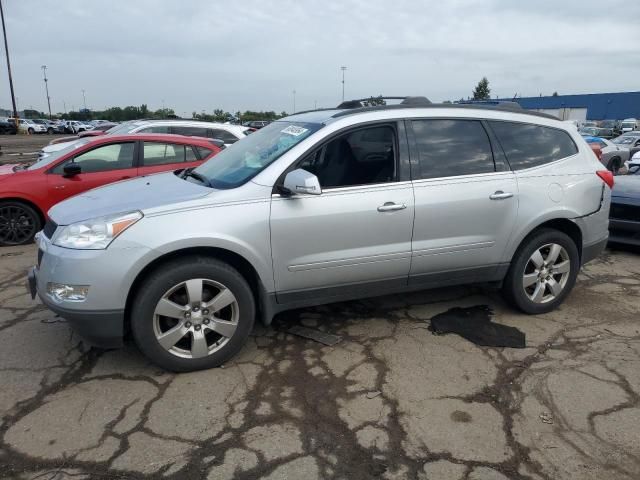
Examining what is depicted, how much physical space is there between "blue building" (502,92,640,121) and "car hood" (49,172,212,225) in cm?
6627

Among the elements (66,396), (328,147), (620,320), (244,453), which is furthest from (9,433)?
(620,320)

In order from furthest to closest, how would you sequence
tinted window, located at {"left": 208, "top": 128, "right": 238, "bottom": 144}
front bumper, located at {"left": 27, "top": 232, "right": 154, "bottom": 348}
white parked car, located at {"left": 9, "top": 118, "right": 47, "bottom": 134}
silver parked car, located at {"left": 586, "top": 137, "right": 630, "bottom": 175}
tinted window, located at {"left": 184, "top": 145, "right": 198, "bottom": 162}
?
1. white parked car, located at {"left": 9, "top": 118, "right": 47, "bottom": 134}
2. silver parked car, located at {"left": 586, "top": 137, "right": 630, "bottom": 175}
3. tinted window, located at {"left": 208, "top": 128, "right": 238, "bottom": 144}
4. tinted window, located at {"left": 184, "top": 145, "right": 198, "bottom": 162}
5. front bumper, located at {"left": 27, "top": 232, "right": 154, "bottom": 348}

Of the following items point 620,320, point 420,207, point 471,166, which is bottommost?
point 620,320

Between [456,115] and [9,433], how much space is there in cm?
371

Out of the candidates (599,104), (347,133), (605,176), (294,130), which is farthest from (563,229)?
(599,104)

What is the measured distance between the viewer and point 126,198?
3436 mm

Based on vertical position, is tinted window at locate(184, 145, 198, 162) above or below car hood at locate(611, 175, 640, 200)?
above

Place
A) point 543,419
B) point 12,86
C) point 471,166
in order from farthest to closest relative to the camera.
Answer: point 12,86 < point 471,166 < point 543,419

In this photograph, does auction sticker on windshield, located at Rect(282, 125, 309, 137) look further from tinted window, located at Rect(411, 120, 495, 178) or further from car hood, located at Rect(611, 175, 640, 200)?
car hood, located at Rect(611, 175, 640, 200)

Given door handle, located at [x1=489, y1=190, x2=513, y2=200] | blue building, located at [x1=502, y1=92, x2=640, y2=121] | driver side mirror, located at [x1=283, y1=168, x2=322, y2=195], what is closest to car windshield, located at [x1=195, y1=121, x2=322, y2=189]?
driver side mirror, located at [x1=283, y1=168, x2=322, y2=195]

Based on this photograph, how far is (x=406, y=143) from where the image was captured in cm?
376

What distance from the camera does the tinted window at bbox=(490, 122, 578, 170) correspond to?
13.5 feet

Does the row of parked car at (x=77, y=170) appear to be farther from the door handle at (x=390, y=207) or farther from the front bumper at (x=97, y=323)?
the door handle at (x=390, y=207)

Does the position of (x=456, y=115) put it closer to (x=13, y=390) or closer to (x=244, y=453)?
(x=244, y=453)
